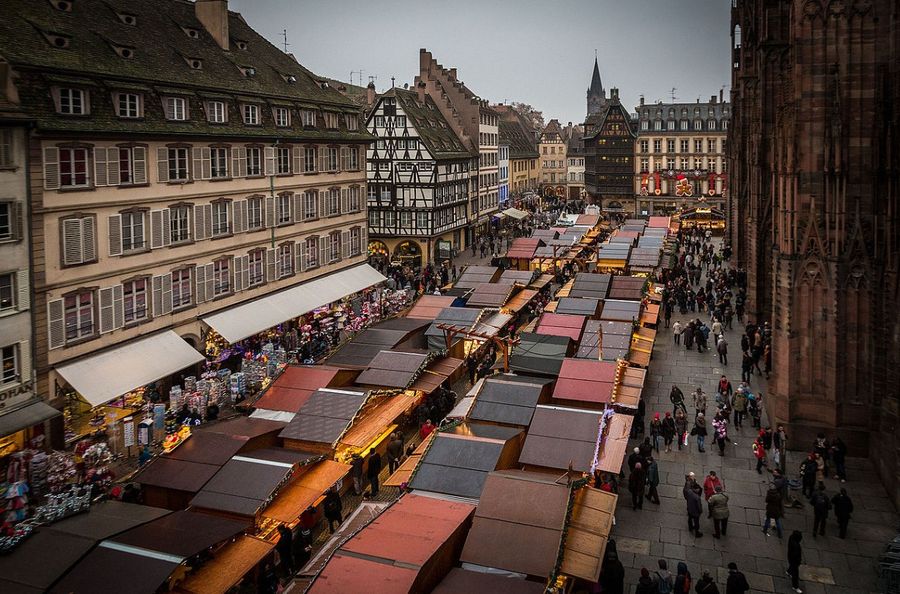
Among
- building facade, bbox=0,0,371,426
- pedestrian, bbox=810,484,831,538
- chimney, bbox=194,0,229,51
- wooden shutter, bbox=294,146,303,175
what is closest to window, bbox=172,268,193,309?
building facade, bbox=0,0,371,426

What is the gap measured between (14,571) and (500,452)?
990 centimetres

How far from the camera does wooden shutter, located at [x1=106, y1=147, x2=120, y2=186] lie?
89.4 ft

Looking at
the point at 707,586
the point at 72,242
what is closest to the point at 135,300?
the point at 72,242

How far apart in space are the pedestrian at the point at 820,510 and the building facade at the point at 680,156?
84.3 meters

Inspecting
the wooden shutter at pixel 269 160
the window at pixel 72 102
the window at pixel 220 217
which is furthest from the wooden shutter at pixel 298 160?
the window at pixel 72 102

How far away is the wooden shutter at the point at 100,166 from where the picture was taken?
2667 centimetres

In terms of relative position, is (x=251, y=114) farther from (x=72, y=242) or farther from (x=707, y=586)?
(x=707, y=586)

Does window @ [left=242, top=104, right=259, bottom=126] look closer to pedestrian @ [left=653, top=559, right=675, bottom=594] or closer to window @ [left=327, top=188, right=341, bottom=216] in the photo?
window @ [left=327, top=188, right=341, bottom=216]

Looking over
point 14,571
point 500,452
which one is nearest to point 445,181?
point 500,452

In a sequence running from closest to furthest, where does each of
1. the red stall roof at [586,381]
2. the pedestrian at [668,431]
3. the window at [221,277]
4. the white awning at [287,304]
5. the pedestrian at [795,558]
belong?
the pedestrian at [795,558], the red stall roof at [586,381], the pedestrian at [668,431], the white awning at [287,304], the window at [221,277]

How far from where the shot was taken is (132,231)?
28594 millimetres

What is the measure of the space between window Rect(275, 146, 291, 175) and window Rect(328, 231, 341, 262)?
5.73m

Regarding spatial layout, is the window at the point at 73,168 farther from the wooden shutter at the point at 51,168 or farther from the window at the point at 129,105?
the window at the point at 129,105

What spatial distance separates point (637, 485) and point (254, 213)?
23888mm
